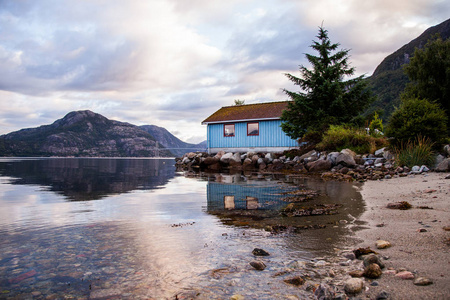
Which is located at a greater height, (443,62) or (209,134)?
(443,62)

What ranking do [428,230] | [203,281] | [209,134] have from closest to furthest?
[203,281], [428,230], [209,134]

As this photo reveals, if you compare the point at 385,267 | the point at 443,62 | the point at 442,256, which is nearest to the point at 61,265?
the point at 385,267

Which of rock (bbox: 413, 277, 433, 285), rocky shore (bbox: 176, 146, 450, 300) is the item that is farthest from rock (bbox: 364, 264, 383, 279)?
rock (bbox: 413, 277, 433, 285)

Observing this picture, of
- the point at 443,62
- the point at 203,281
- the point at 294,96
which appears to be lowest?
the point at 203,281

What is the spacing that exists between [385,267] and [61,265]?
3.56m

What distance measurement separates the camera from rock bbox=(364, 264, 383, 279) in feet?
9.69

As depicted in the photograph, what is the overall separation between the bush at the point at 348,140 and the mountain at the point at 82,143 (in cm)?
10821

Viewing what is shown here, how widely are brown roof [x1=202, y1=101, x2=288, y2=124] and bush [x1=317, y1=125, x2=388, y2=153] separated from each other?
7.28 meters

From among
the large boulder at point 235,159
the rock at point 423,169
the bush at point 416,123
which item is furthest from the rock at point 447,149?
the large boulder at point 235,159

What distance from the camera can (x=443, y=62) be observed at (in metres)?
26.5

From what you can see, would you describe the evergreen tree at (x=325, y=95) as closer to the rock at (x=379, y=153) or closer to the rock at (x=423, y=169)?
the rock at (x=379, y=153)

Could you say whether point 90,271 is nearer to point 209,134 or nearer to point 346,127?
point 346,127

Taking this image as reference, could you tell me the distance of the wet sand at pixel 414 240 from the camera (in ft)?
8.70

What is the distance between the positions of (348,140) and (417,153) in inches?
258
